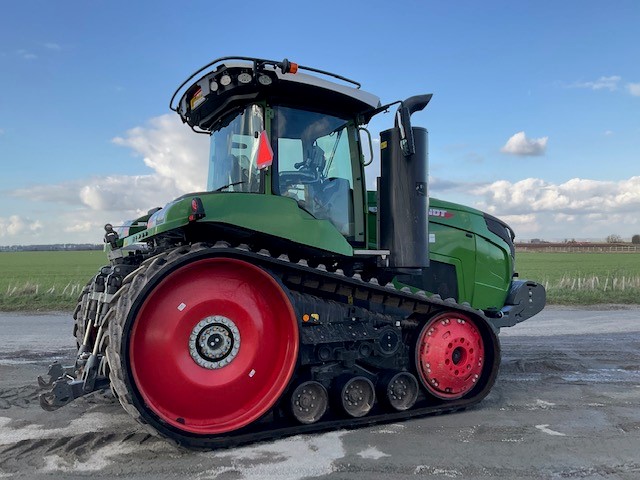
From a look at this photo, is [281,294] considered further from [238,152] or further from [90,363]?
[90,363]

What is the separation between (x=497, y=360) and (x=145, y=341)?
3.52 metres

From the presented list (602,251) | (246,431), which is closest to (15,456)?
(246,431)

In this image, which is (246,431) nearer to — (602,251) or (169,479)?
(169,479)

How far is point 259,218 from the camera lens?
15.3ft

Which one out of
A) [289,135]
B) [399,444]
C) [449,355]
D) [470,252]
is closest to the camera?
[399,444]

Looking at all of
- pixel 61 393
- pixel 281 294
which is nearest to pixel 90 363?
pixel 61 393

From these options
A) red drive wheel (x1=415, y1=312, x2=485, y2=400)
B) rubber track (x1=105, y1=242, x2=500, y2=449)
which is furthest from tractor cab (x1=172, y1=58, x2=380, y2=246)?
red drive wheel (x1=415, y1=312, x2=485, y2=400)

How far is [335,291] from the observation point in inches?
201

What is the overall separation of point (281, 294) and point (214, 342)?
0.70 m

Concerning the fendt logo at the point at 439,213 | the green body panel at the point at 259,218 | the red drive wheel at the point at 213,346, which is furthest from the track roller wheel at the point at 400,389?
the fendt logo at the point at 439,213

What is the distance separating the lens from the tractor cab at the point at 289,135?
4.97 meters

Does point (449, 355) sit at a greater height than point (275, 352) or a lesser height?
lesser

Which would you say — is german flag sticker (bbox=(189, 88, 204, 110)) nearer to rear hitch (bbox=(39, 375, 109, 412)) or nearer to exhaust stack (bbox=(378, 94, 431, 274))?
exhaust stack (bbox=(378, 94, 431, 274))

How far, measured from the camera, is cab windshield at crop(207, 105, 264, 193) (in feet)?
16.7
